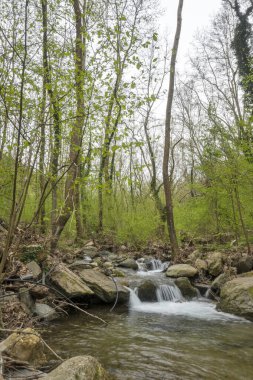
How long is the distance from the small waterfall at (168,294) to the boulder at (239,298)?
4.65 feet

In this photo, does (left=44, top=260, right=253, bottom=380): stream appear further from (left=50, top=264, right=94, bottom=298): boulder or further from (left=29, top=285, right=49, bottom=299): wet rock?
(left=29, top=285, right=49, bottom=299): wet rock

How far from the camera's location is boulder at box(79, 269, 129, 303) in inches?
326

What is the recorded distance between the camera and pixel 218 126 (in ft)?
32.5

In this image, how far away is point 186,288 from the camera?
9711mm

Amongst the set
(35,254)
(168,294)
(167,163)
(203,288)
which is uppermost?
(167,163)

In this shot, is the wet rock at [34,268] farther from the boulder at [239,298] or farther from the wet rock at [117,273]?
the boulder at [239,298]

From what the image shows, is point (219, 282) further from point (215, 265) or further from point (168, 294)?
point (168, 294)

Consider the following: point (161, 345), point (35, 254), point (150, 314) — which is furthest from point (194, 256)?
point (161, 345)

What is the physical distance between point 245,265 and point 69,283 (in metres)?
5.58

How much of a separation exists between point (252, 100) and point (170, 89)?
5352 mm

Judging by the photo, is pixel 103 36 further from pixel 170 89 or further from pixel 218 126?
pixel 170 89

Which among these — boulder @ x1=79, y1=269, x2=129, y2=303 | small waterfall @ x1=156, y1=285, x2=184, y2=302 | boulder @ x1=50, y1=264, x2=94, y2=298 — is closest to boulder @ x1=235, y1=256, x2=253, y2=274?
small waterfall @ x1=156, y1=285, x2=184, y2=302

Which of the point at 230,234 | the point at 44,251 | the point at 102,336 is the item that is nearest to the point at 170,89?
the point at 230,234

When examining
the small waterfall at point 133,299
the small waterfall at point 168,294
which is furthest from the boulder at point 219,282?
the small waterfall at point 133,299
